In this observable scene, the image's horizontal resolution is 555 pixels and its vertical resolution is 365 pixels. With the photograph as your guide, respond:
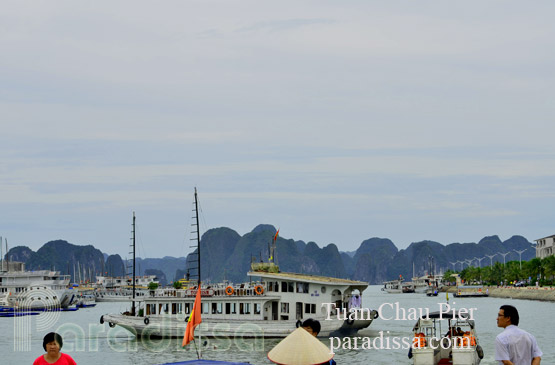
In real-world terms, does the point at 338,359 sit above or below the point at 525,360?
below

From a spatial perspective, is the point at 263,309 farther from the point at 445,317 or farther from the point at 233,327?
the point at 445,317

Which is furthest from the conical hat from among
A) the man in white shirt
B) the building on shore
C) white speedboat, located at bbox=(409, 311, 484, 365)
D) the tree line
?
the building on shore

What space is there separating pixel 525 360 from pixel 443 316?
2361cm

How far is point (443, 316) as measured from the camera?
→ 33969 millimetres

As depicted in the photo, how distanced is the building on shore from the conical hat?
152 metres

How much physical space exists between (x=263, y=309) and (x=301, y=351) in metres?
34.8

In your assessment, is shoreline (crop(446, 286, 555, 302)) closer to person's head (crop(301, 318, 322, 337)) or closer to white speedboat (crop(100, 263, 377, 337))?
white speedboat (crop(100, 263, 377, 337))

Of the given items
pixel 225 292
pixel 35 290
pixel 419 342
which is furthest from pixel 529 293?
pixel 419 342

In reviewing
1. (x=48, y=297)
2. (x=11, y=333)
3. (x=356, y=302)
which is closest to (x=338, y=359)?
(x=356, y=302)

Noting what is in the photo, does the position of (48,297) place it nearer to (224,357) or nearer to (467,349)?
(224,357)

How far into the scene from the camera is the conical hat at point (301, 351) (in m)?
12.2

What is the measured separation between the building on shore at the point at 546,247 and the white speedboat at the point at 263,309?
119070 mm

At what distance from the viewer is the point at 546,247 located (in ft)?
525

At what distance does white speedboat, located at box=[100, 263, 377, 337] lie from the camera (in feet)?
149
